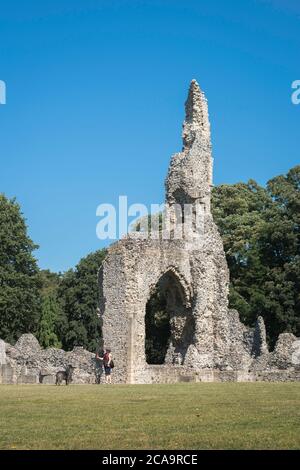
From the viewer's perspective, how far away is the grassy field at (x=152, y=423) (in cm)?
961

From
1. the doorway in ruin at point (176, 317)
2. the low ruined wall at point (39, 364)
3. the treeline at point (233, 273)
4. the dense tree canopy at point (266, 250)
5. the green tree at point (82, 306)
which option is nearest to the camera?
the low ruined wall at point (39, 364)

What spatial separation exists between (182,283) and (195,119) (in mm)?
7649

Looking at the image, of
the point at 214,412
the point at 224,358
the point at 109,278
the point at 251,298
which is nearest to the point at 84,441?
the point at 214,412

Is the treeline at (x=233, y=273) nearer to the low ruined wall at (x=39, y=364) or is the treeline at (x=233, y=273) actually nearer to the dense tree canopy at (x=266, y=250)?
the dense tree canopy at (x=266, y=250)

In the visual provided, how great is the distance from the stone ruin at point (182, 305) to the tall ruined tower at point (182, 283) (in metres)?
0.04

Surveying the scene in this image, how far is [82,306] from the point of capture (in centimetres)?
5597

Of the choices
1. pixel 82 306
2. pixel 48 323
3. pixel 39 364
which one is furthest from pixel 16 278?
pixel 39 364

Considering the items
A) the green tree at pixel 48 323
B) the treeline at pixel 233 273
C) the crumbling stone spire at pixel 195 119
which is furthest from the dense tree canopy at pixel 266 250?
the green tree at pixel 48 323

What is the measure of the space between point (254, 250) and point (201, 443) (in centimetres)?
4142

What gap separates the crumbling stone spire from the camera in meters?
38.1

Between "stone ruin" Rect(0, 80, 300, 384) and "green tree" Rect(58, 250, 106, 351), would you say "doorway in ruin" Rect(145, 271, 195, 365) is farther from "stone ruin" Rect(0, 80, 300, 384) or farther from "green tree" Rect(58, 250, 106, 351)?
"green tree" Rect(58, 250, 106, 351)

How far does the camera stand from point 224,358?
3606cm

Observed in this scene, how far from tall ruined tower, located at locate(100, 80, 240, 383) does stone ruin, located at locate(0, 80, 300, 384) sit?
38 mm

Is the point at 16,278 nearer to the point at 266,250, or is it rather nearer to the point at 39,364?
the point at 39,364
